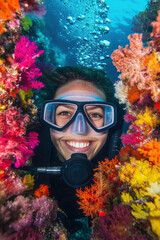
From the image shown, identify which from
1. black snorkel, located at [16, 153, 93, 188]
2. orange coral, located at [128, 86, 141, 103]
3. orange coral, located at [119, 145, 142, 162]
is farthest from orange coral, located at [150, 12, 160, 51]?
black snorkel, located at [16, 153, 93, 188]

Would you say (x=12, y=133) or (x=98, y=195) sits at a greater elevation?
(x=12, y=133)

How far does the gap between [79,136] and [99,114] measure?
0.86 m

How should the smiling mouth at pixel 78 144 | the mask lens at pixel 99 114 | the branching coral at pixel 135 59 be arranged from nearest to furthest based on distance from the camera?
the branching coral at pixel 135 59, the smiling mouth at pixel 78 144, the mask lens at pixel 99 114

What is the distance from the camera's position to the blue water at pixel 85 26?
32.3 meters

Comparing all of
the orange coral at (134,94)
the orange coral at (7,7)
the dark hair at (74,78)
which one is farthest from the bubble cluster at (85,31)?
the orange coral at (7,7)

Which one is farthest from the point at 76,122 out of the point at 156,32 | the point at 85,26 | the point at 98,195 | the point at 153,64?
the point at 85,26

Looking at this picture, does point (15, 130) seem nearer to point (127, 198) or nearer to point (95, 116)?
point (127, 198)

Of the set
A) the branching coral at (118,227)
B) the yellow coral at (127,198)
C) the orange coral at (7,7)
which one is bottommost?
the branching coral at (118,227)

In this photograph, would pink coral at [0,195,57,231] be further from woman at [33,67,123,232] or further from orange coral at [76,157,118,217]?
woman at [33,67,123,232]

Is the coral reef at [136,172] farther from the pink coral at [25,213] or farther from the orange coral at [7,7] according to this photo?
the orange coral at [7,7]

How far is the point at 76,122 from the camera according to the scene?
3572 millimetres

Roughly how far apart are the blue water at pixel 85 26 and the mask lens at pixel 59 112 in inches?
1199

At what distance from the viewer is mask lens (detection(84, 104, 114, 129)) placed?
3854 mm

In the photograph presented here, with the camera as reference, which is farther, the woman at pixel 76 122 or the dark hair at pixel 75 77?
the dark hair at pixel 75 77
